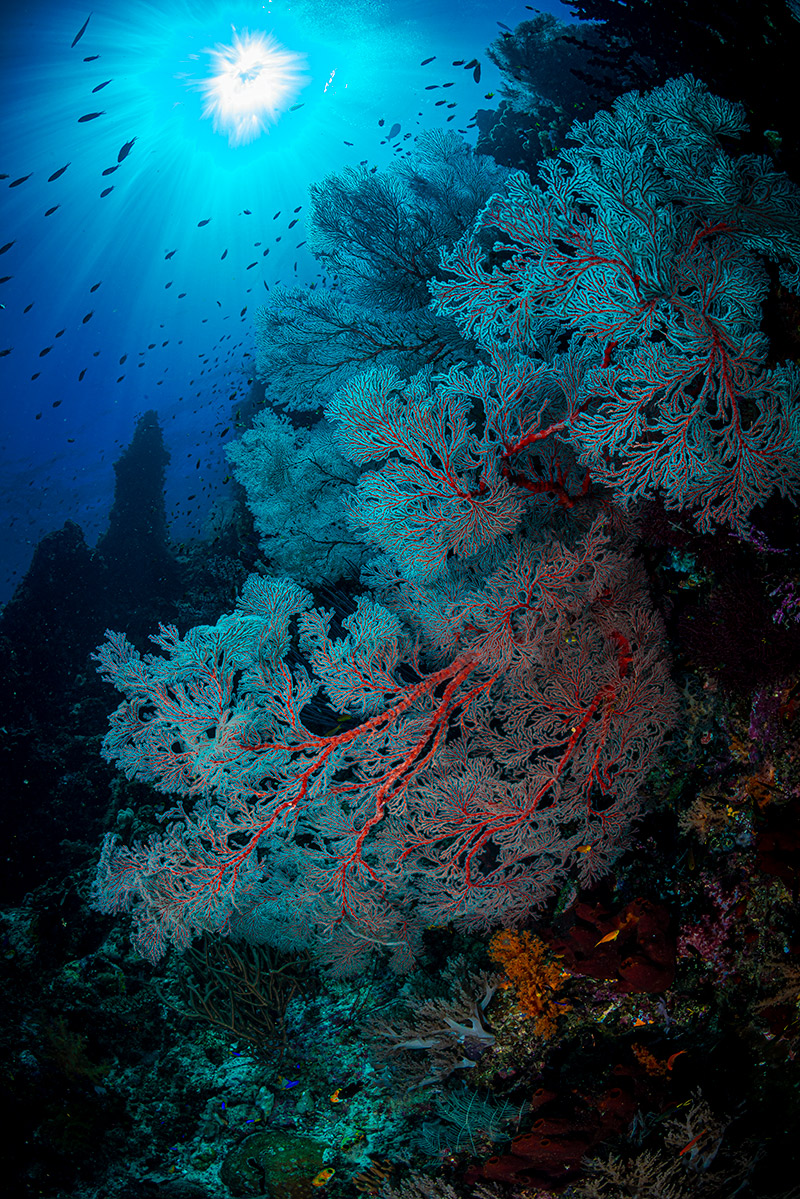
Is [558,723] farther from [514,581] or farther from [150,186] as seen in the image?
[150,186]

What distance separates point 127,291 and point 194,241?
408 inches

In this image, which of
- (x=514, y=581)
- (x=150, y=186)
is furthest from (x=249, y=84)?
(x=514, y=581)

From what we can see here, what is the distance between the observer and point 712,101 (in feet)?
7.16

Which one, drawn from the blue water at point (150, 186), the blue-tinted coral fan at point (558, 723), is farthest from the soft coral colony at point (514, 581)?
the blue water at point (150, 186)

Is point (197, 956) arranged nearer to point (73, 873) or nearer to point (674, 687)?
point (73, 873)

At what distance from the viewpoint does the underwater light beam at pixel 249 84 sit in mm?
29266

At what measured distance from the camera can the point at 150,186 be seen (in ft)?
125

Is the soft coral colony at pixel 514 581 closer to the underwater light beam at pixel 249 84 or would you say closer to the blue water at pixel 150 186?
the blue water at pixel 150 186

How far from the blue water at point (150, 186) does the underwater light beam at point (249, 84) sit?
0.74m

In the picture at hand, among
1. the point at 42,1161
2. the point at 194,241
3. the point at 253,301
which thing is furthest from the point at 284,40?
the point at 42,1161

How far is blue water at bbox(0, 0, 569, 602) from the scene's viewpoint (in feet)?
87.0

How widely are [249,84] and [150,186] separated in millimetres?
11063

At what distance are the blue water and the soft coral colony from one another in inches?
359

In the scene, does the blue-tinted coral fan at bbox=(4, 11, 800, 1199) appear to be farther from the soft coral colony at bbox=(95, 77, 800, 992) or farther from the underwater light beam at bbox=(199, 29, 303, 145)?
the underwater light beam at bbox=(199, 29, 303, 145)
